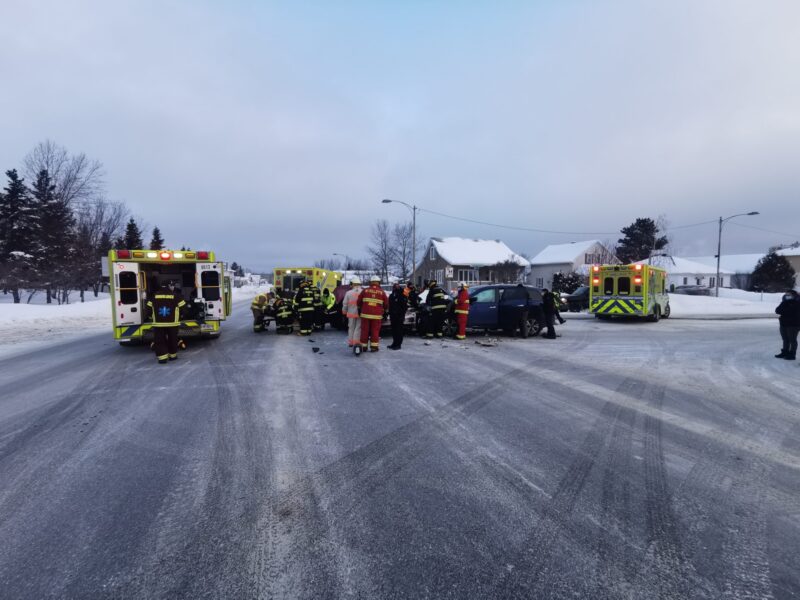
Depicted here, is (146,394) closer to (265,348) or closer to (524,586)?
(265,348)

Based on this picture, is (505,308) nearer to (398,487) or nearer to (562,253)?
(398,487)

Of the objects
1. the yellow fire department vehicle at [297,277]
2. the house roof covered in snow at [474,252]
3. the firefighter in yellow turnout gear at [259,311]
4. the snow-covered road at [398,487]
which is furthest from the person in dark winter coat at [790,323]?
the house roof covered in snow at [474,252]

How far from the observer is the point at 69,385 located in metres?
7.04

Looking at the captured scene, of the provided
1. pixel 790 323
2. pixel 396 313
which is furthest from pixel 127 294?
pixel 790 323

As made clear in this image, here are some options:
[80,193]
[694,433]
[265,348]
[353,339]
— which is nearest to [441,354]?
[353,339]

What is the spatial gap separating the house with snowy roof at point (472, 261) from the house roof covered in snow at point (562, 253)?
8.03 m

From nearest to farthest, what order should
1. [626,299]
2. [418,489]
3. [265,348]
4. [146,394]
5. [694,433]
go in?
[418,489] < [694,433] < [146,394] < [265,348] < [626,299]

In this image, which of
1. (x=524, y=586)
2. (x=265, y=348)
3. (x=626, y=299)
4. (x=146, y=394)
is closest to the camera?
(x=524, y=586)

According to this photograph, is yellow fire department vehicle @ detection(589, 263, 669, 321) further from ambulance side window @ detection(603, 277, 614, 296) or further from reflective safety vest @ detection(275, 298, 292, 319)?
reflective safety vest @ detection(275, 298, 292, 319)

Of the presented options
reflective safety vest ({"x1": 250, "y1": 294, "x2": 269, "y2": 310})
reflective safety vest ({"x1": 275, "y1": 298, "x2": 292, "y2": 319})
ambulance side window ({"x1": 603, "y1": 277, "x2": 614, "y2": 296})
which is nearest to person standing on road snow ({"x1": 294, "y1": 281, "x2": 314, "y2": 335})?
reflective safety vest ({"x1": 275, "y1": 298, "x2": 292, "y2": 319})

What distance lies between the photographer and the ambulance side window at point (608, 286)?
734 inches

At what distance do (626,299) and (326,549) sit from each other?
60.7 ft

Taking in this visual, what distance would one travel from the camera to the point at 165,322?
29.6ft

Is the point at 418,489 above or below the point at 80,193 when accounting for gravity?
below
